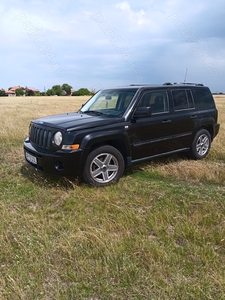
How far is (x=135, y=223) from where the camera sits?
2.82m

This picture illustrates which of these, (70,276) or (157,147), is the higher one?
(157,147)

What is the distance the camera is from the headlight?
11.6 ft

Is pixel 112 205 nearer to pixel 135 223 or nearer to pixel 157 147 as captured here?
pixel 135 223

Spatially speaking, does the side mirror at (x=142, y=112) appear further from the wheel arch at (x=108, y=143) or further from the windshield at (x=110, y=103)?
the wheel arch at (x=108, y=143)

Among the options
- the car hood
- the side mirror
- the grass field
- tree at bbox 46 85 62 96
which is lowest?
the grass field

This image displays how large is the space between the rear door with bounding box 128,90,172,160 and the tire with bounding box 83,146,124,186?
381 mm

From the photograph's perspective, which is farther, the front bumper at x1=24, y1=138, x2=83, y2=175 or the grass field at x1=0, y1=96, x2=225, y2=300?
the front bumper at x1=24, y1=138, x2=83, y2=175

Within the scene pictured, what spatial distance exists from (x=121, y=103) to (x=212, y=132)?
8.57 feet

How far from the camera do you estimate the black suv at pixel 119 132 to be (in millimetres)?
3574

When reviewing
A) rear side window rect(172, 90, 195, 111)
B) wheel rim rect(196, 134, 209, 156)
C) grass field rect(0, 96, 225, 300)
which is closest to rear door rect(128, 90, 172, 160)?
rear side window rect(172, 90, 195, 111)

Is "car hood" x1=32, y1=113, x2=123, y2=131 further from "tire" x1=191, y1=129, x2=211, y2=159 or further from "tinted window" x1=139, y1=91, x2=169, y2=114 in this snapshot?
"tire" x1=191, y1=129, x2=211, y2=159

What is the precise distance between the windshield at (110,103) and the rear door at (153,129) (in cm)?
28

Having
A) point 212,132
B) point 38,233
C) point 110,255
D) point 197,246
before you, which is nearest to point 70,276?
point 110,255

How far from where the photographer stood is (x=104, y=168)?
3.89 m
